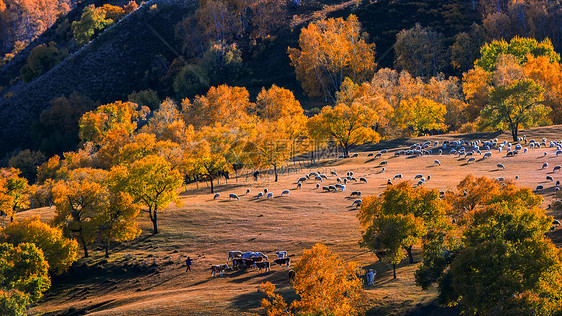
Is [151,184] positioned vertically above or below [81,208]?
above

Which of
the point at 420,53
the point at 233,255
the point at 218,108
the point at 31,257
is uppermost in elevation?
the point at 420,53

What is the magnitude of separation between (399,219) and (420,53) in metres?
128

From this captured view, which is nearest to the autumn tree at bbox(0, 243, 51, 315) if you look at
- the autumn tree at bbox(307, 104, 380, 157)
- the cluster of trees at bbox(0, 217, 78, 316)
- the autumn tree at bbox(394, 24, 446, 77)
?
the cluster of trees at bbox(0, 217, 78, 316)

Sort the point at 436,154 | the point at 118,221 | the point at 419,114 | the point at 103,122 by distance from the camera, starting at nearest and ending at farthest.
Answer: the point at 118,221 < the point at 436,154 < the point at 419,114 < the point at 103,122

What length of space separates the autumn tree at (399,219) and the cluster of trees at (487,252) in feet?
0.29

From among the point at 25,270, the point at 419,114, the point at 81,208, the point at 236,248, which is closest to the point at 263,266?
the point at 236,248

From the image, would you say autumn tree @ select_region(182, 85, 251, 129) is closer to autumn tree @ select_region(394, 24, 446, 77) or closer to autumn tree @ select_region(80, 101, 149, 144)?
autumn tree @ select_region(80, 101, 149, 144)

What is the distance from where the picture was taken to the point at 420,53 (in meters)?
164

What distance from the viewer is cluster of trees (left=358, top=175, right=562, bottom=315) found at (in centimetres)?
3341

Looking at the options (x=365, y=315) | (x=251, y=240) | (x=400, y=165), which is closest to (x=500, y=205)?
(x=365, y=315)

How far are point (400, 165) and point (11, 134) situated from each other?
157269mm

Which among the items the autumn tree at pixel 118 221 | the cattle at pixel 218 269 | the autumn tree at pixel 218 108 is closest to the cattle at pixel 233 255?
the cattle at pixel 218 269

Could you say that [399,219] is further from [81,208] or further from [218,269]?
[81,208]

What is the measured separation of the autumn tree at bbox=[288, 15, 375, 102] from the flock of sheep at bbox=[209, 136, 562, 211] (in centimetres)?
5775
